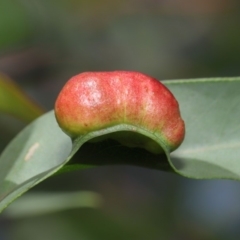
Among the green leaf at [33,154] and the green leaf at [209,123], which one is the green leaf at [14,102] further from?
the green leaf at [209,123]

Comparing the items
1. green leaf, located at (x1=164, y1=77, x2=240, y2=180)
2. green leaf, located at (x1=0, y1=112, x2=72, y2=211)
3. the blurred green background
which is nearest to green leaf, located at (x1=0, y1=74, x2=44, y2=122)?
green leaf, located at (x1=0, y1=112, x2=72, y2=211)

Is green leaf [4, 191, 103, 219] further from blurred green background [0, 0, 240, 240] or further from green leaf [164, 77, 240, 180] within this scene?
green leaf [164, 77, 240, 180]

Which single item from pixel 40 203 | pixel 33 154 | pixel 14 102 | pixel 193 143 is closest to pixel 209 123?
pixel 193 143

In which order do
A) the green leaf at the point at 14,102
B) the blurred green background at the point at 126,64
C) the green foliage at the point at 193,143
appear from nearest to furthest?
the green foliage at the point at 193,143 < the green leaf at the point at 14,102 < the blurred green background at the point at 126,64

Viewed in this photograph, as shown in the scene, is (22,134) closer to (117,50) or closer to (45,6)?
(45,6)

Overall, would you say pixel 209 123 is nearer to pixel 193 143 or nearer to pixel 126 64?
pixel 193 143

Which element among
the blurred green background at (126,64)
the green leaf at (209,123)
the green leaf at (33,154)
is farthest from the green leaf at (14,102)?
the blurred green background at (126,64)
